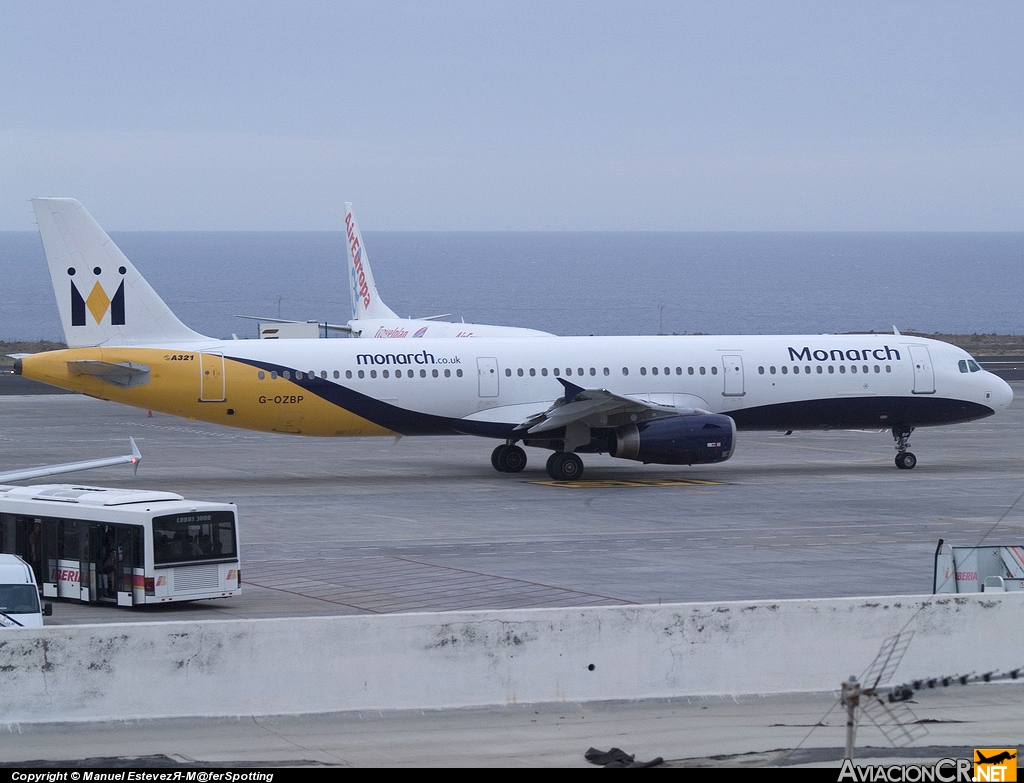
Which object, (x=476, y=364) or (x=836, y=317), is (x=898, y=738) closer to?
(x=476, y=364)

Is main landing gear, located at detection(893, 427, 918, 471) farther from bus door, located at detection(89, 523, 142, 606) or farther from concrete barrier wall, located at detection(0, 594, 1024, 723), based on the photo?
bus door, located at detection(89, 523, 142, 606)

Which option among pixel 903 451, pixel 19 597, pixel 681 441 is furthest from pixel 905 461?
pixel 19 597

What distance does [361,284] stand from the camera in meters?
73.4

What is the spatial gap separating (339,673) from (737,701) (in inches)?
192

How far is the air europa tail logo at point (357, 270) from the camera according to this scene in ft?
241

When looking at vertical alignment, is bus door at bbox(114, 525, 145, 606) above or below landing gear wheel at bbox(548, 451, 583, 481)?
below

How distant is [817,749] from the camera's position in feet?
48.8

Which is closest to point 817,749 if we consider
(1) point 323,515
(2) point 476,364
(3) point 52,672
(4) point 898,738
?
(4) point 898,738

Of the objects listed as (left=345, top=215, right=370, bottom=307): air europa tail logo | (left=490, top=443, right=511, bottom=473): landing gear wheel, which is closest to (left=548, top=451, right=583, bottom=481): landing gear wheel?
(left=490, top=443, right=511, bottom=473): landing gear wheel

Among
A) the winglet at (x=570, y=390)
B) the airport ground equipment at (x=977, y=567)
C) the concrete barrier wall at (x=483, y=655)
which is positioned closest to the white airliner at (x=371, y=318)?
the winglet at (x=570, y=390)

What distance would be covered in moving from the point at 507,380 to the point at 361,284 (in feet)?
112

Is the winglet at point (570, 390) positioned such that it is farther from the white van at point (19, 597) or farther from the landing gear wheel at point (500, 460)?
the white van at point (19, 597)

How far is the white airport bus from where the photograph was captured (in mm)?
22938

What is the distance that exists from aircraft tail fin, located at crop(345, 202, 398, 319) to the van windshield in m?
53.6
